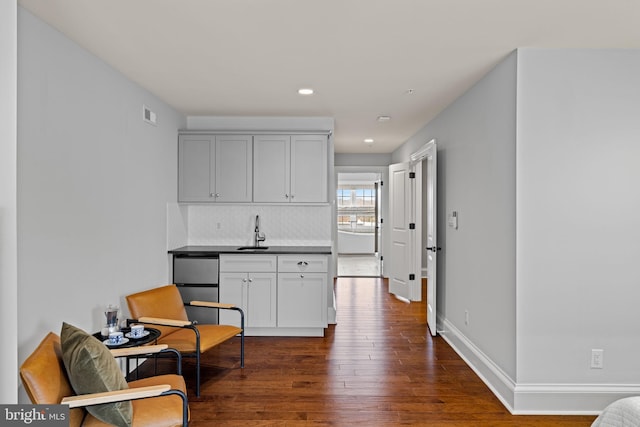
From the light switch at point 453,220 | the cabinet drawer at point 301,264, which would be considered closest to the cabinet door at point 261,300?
the cabinet drawer at point 301,264

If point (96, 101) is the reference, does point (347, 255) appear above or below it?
below

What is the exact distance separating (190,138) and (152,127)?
0.83 metres

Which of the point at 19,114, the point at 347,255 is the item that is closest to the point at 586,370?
the point at 19,114

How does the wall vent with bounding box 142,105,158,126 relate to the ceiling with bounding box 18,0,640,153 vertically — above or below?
below

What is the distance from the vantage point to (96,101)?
3184 millimetres

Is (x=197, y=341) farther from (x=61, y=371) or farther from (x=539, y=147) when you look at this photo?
(x=539, y=147)

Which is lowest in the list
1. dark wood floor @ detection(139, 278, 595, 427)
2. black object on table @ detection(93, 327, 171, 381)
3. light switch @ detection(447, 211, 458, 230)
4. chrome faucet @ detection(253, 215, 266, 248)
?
dark wood floor @ detection(139, 278, 595, 427)

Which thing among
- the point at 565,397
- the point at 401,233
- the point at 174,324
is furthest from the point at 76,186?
the point at 401,233

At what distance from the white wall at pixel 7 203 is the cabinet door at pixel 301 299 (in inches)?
124

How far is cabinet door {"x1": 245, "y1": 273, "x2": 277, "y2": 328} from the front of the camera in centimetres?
477

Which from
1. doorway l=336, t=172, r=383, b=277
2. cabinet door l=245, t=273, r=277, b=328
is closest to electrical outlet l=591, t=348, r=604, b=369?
cabinet door l=245, t=273, r=277, b=328

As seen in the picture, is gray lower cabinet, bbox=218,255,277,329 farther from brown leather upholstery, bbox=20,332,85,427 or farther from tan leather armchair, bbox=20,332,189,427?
brown leather upholstery, bbox=20,332,85,427

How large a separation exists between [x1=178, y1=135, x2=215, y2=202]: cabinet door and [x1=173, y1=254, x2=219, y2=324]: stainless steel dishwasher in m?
0.77

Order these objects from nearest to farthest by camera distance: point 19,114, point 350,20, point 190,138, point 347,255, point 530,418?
1. point 19,114
2. point 350,20
3. point 530,418
4. point 190,138
5. point 347,255
